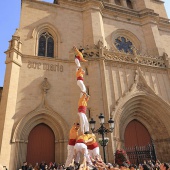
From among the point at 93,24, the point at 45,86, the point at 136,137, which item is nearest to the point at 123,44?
the point at 93,24

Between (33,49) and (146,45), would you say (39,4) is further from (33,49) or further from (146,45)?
(146,45)

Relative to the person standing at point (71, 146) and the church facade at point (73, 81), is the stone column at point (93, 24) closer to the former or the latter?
the church facade at point (73, 81)

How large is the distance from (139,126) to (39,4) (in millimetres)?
14851

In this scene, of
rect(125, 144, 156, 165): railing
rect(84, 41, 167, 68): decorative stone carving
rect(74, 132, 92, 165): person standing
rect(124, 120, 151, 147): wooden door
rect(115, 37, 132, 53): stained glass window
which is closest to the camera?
rect(74, 132, 92, 165): person standing

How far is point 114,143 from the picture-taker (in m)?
12.8

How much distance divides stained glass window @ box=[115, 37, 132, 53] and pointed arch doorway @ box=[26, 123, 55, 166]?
11.5 metres

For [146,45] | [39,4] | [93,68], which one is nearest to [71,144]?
[93,68]

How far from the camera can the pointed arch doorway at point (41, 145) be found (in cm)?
1260

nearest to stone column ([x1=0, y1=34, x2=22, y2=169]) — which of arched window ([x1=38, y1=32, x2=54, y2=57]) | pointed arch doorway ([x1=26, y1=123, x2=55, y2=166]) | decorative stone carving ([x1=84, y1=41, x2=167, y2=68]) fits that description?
pointed arch doorway ([x1=26, y1=123, x2=55, y2=166])

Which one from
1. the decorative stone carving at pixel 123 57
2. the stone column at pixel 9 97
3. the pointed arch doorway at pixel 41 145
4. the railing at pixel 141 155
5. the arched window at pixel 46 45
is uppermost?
the arched window at pixel 46 45

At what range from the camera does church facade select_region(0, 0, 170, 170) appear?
41.9 feet

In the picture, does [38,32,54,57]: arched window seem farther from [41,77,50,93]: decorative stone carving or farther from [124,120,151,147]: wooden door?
[124,120,151,147]: wooden door

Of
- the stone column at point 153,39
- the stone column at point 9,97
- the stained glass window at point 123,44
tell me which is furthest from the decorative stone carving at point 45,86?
the stone column at point 153,39

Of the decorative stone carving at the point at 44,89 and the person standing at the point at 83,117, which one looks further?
the decorative stone carving at the point at 44,89
